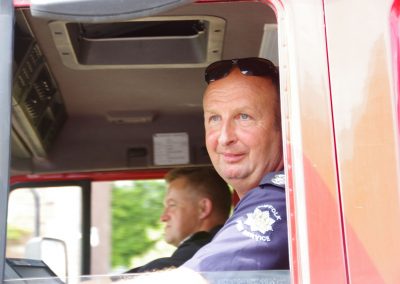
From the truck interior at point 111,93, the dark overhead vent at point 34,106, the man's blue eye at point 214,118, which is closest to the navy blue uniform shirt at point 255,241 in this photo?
the truck interior at point 111,93

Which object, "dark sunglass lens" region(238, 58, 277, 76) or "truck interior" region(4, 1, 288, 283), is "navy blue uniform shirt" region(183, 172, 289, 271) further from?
"dark sunglass lens" region(238, 58, 277, 76)

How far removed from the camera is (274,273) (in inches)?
73.0

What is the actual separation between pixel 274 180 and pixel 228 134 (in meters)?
0.27

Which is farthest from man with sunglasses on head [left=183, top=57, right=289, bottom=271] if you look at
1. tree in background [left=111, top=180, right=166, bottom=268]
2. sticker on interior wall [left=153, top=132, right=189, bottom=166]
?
tree in background [left=111, top=180, right=166, bottom=268]

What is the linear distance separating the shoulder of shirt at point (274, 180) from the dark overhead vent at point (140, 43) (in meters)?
0.59

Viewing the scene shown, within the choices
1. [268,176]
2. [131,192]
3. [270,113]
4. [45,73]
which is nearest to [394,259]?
[268,176]

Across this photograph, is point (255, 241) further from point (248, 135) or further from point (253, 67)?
point (253, 67)

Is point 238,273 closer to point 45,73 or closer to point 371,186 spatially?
point 371,186

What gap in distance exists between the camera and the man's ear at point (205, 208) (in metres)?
3.64

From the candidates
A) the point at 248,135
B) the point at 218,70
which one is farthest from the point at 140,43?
the point at 248,135

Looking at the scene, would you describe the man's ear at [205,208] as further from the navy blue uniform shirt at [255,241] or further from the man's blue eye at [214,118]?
the navy blue uniform shirt at [255,241]

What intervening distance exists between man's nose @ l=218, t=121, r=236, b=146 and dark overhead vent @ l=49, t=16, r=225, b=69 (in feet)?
1.20

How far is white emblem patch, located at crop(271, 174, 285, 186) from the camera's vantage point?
2.08m

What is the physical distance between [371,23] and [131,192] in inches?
425
